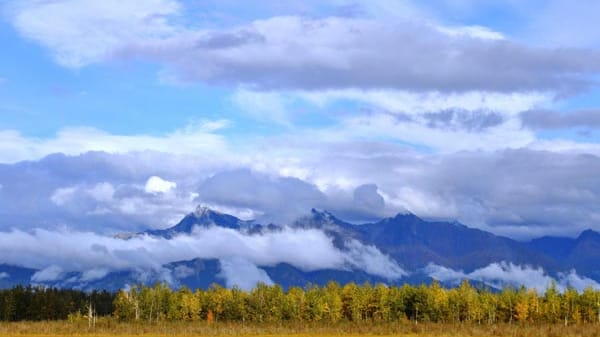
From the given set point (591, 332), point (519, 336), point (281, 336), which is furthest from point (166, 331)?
point (591, 332)

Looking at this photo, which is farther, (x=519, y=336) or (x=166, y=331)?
(x=166, y=331)

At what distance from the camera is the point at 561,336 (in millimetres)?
135125

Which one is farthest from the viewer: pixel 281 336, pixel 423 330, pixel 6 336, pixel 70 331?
pixel 423 330

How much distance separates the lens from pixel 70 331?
155m

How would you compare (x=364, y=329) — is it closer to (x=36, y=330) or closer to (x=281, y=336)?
(x=281, y=336)

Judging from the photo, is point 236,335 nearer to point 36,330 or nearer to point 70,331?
point 70,331

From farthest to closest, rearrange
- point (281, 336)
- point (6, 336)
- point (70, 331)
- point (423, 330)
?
point (423, 330) < point (70, 331) < point (281, 336) < point (6, 336)

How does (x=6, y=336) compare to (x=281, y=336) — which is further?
(x=281, y=336)

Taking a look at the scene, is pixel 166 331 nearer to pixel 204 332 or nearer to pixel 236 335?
pixel 204 332

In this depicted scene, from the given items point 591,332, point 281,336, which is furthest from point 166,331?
point 591,332

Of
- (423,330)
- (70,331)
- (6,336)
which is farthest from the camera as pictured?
(423,330)

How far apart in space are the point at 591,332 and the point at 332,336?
1756 inches

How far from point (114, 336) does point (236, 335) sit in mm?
21244

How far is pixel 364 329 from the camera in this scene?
167000 mm
